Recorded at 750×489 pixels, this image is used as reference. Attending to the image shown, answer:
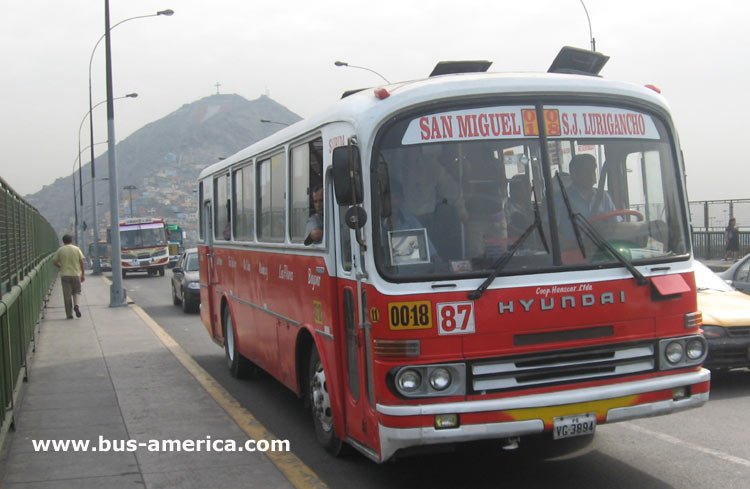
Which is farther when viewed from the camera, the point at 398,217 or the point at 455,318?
the point at 398,217

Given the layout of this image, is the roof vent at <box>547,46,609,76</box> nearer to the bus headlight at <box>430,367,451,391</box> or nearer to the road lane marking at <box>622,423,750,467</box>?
the bus headlight at <box>430,367,451,391</box>

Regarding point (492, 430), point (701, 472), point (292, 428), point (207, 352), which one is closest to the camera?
point (492, 430)

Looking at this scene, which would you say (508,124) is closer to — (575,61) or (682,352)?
(575,61)

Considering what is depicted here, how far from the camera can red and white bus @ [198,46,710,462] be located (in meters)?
5.59

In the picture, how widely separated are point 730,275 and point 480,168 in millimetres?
7493

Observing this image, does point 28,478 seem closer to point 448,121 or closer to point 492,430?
point 492,430

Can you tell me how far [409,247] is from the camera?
5777 mm

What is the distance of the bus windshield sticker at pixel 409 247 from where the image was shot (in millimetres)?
5754

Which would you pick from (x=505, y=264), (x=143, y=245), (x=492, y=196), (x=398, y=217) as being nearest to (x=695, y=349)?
(x=505, y=264)

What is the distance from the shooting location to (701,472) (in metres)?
6.30

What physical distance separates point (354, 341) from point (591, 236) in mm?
1724

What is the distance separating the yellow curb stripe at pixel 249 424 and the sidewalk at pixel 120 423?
81mm

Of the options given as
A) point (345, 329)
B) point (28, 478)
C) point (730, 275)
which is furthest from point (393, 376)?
point (730, 275)

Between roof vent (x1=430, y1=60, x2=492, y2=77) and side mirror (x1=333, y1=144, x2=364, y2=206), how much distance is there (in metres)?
1.33
